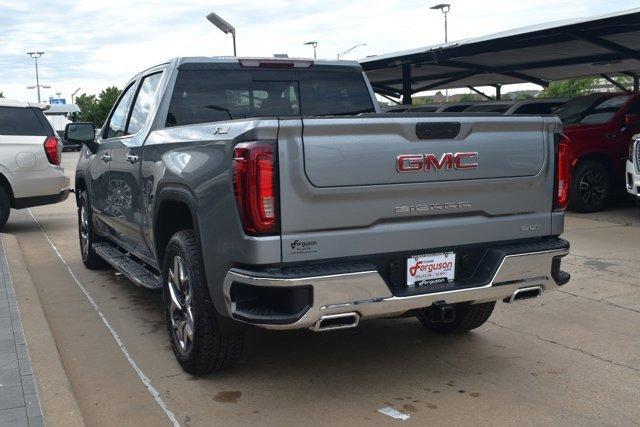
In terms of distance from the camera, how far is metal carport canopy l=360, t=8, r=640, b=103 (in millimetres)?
13078

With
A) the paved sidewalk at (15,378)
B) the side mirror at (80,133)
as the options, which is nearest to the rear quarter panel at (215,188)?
the paved sidewalk at (15,378)

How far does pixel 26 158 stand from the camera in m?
10.3

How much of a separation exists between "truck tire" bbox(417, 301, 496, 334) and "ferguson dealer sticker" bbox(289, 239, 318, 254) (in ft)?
5.26

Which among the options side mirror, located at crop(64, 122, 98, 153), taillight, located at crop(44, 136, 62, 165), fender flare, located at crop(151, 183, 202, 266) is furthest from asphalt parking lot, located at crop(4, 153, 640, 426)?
taillight, located at crop(44, 136, 62, 165)

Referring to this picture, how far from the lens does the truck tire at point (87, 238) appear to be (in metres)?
7.53

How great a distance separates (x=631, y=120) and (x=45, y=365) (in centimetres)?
1002

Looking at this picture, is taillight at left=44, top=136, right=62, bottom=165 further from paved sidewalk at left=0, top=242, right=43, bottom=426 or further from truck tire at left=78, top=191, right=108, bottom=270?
paved sidewalk at left=0, top=242, right=43, bottom=426

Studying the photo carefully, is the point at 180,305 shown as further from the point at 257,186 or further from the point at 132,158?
the point at 132,158

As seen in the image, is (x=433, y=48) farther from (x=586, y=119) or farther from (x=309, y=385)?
(x=309, y=385)

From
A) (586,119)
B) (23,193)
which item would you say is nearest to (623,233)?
(586,119)

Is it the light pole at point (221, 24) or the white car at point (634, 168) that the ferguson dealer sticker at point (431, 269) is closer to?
the white car at point (634, 168)

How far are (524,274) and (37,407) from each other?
2749 millimetres

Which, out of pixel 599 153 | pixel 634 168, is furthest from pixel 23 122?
pixel 599 153

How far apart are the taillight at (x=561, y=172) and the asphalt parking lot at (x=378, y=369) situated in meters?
1.07
